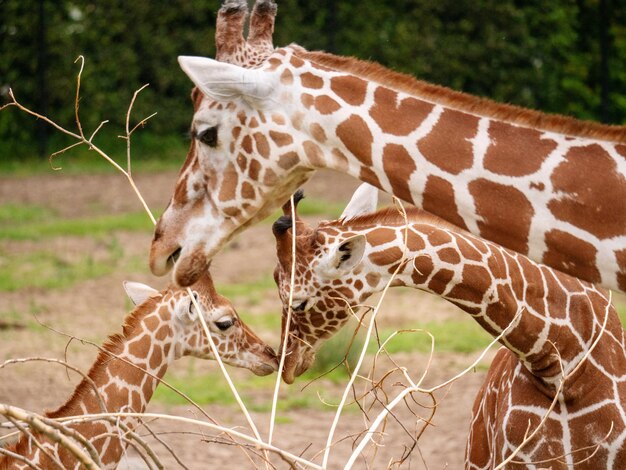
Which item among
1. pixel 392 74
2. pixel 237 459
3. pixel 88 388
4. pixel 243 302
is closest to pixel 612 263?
pixel 392 74

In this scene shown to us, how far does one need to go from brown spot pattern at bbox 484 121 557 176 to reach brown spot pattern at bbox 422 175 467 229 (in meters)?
0.13

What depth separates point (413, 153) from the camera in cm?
340

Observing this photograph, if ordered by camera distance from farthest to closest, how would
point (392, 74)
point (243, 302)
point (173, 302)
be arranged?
point (243, 302), point (173, 302), point (392, 74)

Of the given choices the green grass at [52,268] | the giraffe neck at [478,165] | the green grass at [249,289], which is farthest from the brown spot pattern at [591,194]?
the green grass at [52,268]

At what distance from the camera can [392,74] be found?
3.52 m

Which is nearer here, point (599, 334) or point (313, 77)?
point (313, 77)

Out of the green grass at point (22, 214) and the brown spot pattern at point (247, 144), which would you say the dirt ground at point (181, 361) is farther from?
the brown spot pattern at point (247, 144)

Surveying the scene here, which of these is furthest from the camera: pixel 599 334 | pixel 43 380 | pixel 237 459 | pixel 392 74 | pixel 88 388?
pixel 43 380

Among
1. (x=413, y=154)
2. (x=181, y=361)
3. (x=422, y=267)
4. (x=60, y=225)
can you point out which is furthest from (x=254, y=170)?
(x=60, y=225)

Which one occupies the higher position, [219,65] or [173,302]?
[219,65]

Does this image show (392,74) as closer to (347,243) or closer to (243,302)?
(347,243)

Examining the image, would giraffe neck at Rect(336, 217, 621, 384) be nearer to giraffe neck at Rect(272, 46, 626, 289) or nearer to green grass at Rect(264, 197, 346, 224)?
giraffe neck at Rect(272, 46, 626, 289)

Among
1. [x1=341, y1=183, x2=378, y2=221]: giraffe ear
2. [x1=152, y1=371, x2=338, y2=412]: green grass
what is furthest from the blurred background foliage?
[x1=341, y1=183, x2=378, y2=221]: giraffe ear

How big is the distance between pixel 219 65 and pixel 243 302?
688cm
